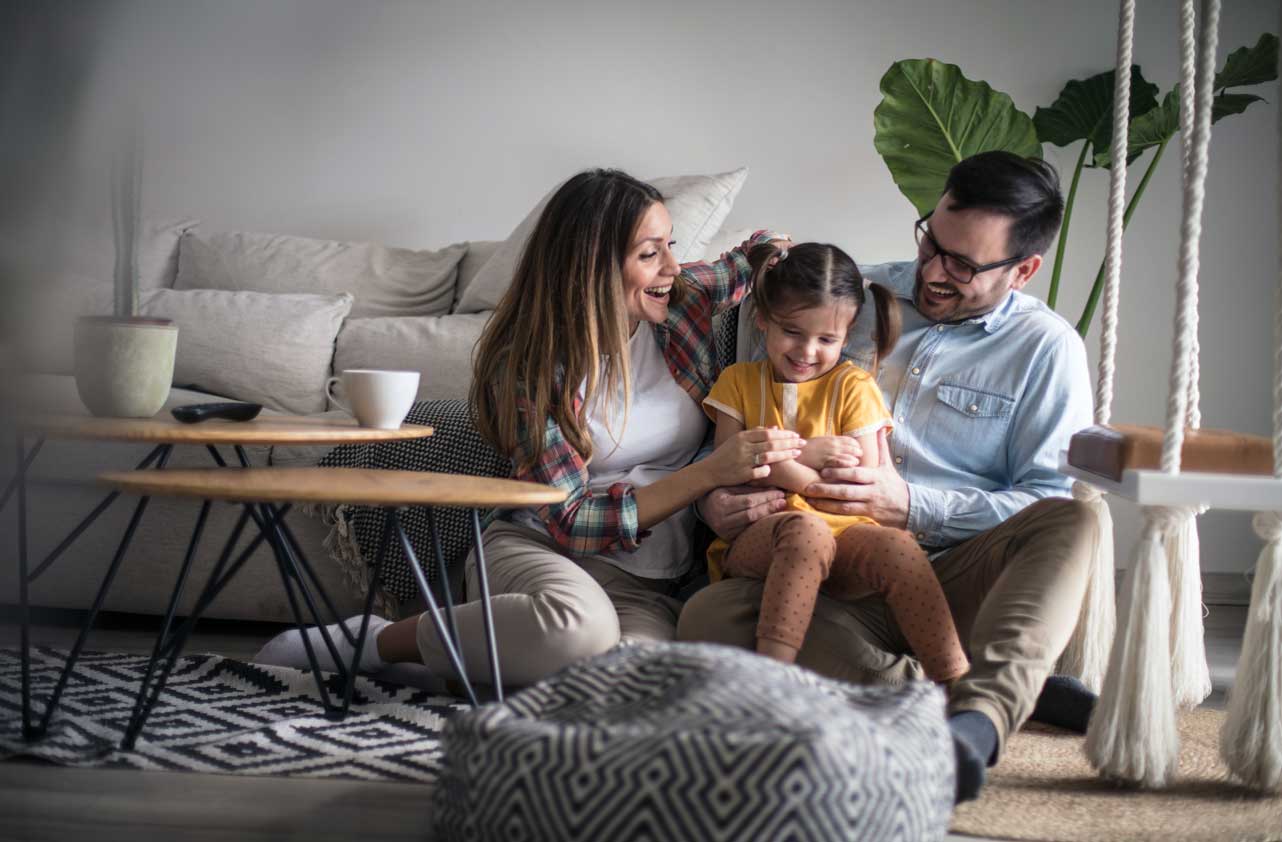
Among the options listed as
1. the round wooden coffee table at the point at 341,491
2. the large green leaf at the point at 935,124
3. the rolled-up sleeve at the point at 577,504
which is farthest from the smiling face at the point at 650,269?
the large green leaf at the point at 935,124

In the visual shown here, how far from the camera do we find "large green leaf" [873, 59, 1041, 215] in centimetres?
263

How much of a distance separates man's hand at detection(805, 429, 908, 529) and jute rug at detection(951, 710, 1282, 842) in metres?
0.34

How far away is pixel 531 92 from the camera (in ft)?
9.96

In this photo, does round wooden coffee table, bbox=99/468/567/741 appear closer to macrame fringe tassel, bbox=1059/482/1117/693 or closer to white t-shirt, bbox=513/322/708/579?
white t-shirt, bbox=513/322/708/579

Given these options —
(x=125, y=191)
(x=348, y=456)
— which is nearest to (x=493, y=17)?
(x=348, y=456)

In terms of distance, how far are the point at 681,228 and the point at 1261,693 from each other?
1.46m

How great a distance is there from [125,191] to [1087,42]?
10.3 ft

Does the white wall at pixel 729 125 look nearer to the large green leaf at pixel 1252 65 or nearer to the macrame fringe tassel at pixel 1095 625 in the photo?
the large green leaf at pixel 1252 65

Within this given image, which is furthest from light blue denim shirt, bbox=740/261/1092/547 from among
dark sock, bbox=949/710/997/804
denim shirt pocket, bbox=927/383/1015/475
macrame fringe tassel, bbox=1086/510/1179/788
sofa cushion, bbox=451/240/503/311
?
sofa cushion, bbox=451/240/503/311

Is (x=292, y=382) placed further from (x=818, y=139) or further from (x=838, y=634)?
(x=818, y=139)

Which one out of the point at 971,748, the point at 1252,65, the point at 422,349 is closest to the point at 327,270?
the point at 422,349

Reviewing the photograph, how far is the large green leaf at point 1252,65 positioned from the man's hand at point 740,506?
1.71 metres

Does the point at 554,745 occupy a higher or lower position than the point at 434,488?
lower

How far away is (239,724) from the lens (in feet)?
4.77
